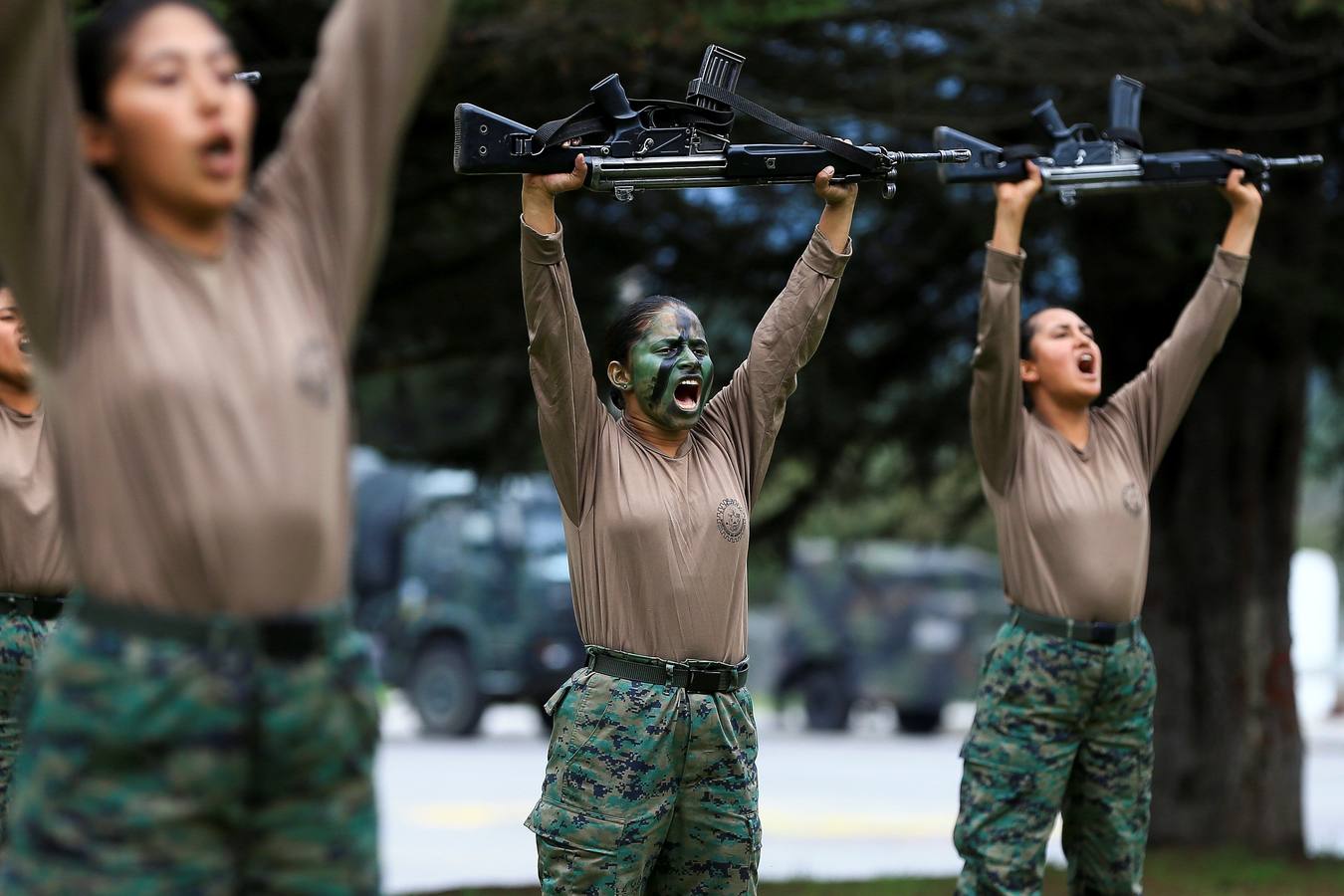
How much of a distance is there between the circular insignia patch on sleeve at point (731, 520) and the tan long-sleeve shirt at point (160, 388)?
222 centimetres

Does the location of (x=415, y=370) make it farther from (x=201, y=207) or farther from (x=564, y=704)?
(x=201, y=207)

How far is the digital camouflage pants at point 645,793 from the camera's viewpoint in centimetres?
465

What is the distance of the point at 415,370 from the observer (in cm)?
1097

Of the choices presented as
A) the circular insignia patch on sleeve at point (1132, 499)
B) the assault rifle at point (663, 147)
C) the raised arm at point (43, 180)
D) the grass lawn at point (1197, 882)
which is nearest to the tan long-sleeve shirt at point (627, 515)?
the assault rifle at point (663, 147)

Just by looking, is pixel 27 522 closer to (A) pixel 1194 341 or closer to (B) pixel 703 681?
(B) pixel 703 681

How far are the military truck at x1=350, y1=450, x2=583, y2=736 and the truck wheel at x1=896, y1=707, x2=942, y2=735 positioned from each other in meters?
4.42

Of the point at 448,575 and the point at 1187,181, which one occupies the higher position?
the point at 1187,181

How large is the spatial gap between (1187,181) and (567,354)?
2.47m

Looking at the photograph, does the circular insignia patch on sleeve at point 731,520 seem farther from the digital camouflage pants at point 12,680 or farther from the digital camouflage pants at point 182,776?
the digital camouflage pants at point 182,776

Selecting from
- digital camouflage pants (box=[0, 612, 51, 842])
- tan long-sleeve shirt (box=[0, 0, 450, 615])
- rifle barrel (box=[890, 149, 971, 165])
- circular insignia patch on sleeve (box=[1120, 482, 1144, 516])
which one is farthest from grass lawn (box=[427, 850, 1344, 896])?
tan long-sleeve shirt (box=[0, 0, 450, 615])

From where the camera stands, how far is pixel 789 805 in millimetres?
14008

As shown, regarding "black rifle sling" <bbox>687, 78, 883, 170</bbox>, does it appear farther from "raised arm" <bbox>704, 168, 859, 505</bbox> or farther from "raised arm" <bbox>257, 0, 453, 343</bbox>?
"raised arm" <bbox>257, 0, 453, 343</bbox>

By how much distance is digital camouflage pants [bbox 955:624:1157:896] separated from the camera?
5.73 metres

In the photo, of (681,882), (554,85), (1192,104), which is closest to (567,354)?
(681,882)
